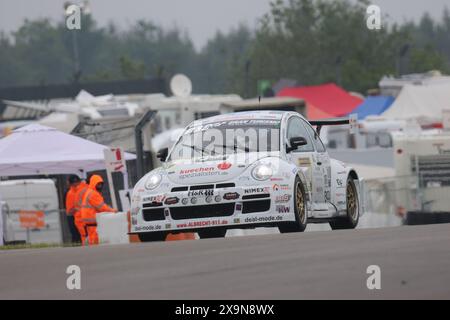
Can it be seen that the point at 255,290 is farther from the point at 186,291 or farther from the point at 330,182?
the point at 330,182

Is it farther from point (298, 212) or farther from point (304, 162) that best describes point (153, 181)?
point (304, 162)

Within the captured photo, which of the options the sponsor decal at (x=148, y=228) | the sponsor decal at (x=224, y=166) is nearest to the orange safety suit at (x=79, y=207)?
the sponsor decal at (x=148, y=228)

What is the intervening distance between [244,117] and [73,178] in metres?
6.24

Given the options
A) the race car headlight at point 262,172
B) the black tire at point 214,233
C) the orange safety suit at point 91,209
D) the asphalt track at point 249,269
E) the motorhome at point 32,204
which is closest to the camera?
the asphalt track at point 249,269

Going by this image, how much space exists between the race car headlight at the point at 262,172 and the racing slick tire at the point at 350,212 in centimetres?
213

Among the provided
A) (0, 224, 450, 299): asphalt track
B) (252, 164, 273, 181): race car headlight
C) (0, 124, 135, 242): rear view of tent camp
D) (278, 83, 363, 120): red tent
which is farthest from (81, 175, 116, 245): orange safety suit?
(278, 83, 363, 120): red tent

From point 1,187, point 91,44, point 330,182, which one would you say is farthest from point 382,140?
point 91,44

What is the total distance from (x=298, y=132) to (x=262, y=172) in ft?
5.98

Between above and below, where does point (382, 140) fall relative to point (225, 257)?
below

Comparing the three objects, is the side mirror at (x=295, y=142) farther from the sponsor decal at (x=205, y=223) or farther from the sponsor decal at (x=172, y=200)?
→ the sponsor decal at (x=172, y=200)

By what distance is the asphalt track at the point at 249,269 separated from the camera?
28.3 ft

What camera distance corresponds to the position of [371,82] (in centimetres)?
10025

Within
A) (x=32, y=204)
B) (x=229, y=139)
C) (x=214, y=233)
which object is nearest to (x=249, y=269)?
(x=229, y=139)
